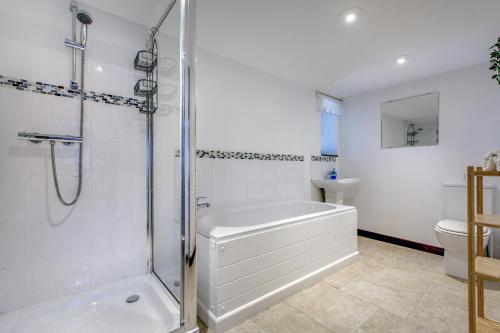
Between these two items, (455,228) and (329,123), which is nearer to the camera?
(455,228)

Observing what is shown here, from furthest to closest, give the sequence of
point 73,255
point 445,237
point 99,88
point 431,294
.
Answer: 1. point 445,237
2. point 431,294
3. point 99,88
4. point 73,255

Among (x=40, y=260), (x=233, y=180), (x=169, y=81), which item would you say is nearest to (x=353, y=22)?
(x=169, y=81)

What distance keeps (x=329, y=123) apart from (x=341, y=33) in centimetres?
185

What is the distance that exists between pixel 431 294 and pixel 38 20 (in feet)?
11.6

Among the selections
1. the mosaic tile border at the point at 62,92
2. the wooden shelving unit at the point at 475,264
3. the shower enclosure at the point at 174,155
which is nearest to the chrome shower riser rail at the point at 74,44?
the mosaic tile border at the point at 62,92

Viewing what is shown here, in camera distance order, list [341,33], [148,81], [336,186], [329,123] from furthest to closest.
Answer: [329,123] < [336,186] < [341,33] < [148,81]

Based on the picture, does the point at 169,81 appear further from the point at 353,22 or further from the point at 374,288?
the point at 374,288

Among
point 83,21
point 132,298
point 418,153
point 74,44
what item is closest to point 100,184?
point 132,298

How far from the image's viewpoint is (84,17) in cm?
160

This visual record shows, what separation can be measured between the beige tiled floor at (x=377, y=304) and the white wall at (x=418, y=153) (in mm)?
821

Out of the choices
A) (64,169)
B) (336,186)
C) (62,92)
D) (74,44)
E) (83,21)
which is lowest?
(336,186)

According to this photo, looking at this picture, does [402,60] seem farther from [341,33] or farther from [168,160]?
[168,160]

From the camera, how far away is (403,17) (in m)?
1.73

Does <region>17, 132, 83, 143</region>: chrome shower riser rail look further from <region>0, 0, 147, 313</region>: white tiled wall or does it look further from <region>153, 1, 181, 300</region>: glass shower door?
<region>153, 1, 181, 300</region>: glass shower door
